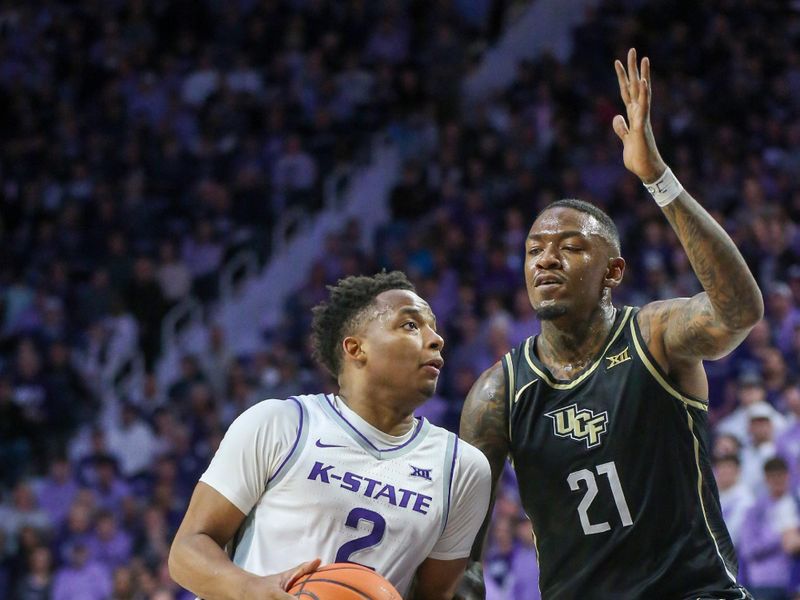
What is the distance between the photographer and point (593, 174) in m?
12.4

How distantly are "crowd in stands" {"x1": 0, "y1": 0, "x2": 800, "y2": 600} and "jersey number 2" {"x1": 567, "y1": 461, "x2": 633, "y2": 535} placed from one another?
12.0 ft

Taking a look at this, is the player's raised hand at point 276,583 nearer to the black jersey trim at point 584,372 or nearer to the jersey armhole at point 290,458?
the jersey armhole at point 290,458

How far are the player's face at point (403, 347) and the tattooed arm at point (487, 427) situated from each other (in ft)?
1.63

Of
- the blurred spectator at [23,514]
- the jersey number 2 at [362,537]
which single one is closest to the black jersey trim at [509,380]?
the jersey number 2 at [362,537]

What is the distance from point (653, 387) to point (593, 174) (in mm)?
8408

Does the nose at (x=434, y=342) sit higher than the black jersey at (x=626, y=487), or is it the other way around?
the nose at (x=434, y=342)

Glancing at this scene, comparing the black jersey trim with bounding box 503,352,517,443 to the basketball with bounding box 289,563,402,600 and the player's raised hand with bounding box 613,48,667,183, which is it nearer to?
the player's raised hand with bounding box 613,48,667,183

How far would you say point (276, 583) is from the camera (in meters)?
3.55

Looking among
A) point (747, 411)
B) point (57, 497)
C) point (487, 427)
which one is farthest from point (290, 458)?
point (57, 497)

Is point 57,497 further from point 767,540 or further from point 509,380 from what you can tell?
point 509,380

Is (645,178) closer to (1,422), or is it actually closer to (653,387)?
(653,387)

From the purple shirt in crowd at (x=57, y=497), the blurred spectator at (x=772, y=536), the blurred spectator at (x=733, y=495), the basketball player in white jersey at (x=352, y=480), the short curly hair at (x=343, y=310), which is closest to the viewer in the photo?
the basketball player in white jersey at (x=352, y=480)

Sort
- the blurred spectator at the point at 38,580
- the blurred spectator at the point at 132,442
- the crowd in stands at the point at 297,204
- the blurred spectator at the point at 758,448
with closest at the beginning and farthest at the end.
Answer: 1. the blurred spectator at the point at 758,448
2. the crowd in stands at the point at 297,204
3. the blurred spectator at the point at 38,580
4. the blurred spectator at the point at 132,442

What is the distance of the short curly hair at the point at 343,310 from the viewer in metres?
4.21
